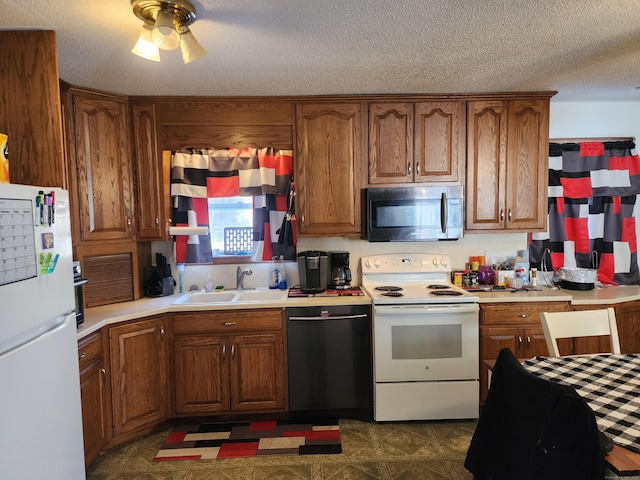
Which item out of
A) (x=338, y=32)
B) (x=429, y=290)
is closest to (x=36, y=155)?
(x=338, y=32)

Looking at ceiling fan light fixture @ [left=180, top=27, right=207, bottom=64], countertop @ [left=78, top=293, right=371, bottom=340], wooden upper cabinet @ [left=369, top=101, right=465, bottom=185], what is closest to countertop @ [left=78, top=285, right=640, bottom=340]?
countertop @ [left=78, top=293, right=371, bottom=340]

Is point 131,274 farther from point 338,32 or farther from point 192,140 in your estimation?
point 338,32

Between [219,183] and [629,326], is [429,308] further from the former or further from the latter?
[219,183]

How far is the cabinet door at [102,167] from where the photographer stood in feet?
8.29

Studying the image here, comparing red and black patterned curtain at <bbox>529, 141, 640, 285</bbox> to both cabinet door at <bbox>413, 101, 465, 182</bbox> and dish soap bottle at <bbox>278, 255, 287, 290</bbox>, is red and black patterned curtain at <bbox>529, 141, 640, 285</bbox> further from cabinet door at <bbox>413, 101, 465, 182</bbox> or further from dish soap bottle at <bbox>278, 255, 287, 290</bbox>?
dish soap bottle at <bbox>278, 255, 287, 290</bbox>

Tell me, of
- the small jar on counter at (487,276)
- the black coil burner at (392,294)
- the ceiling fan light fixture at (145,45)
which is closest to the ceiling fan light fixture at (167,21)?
the ceiling fan light fixture at (145,45)

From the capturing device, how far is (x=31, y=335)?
4.80 ft

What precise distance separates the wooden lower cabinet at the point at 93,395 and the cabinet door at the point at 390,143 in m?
2.10

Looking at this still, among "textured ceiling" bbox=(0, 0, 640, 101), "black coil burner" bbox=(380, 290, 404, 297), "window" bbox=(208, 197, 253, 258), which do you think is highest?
"textured ceiling" bbox=(0, 0, 640, 101)

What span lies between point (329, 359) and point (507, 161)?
1958 millimetres

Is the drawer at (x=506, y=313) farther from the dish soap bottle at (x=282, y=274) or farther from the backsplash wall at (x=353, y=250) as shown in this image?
the dish soap bottle at (x=282, y=274)

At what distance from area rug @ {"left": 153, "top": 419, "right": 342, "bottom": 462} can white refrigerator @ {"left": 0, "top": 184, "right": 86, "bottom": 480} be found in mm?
772

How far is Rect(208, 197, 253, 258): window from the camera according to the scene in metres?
3.18

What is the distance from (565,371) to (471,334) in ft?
3.35
